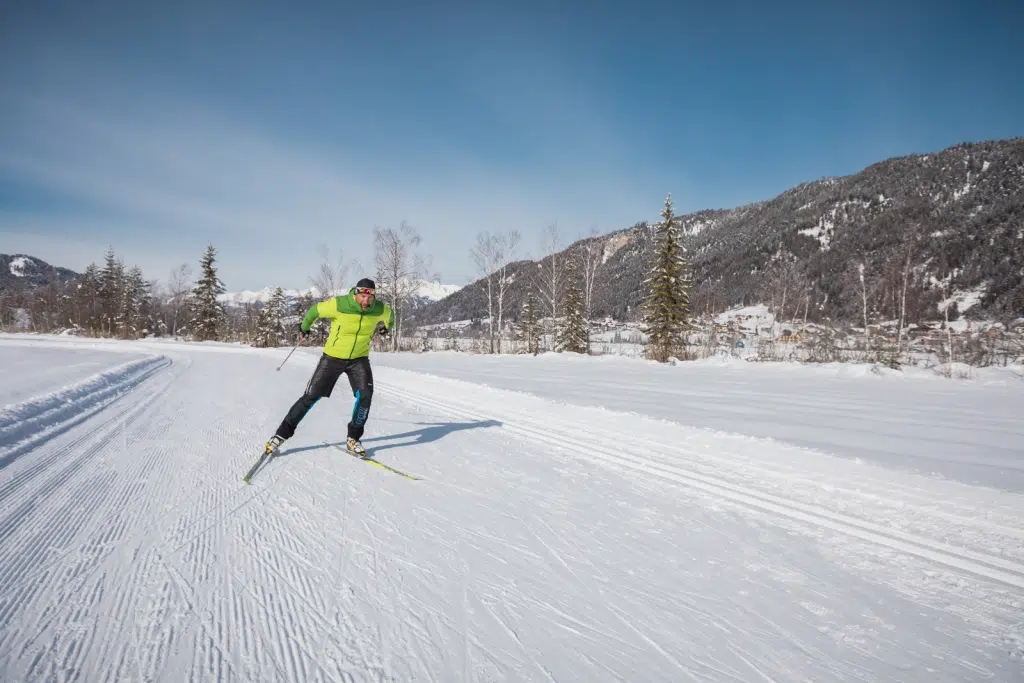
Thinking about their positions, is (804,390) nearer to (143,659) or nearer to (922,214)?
(143,659)

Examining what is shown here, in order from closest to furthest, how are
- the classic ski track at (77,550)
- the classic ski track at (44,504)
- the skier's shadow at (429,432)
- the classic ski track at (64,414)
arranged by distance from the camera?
the classic ski track at (77,550) → the classic ski track at (44,504) → the classic ski track at (64,414) → the skier's shadow at (429,432)

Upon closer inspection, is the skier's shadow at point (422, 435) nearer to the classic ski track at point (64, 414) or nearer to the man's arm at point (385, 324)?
the man's arm at point (385, 324)

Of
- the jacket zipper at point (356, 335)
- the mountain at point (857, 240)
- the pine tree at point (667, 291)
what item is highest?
the mountain at point (857, 240)

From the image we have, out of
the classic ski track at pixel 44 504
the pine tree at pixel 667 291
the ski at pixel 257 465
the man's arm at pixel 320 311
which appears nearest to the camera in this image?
the classic ski track at pixel 44 504

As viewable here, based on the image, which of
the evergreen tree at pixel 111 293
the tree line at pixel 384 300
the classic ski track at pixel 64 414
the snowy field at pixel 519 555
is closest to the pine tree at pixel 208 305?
the tree line at pixel 384 300

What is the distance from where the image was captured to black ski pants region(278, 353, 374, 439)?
514 centimetres

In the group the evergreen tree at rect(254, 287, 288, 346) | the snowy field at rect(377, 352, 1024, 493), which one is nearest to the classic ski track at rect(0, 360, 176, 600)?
the snowy field at rect(377, 352, 1024, 493)

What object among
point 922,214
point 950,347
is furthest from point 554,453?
point 922,214

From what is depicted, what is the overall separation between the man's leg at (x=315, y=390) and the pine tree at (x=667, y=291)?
65.0ft

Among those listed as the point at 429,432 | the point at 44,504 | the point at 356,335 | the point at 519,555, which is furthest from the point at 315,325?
the point at 519,555

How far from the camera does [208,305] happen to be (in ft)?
167

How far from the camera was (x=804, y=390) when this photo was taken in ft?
34.1

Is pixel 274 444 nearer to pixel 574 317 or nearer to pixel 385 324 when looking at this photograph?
pixel 385 324

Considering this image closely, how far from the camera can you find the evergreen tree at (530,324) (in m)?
31.3
